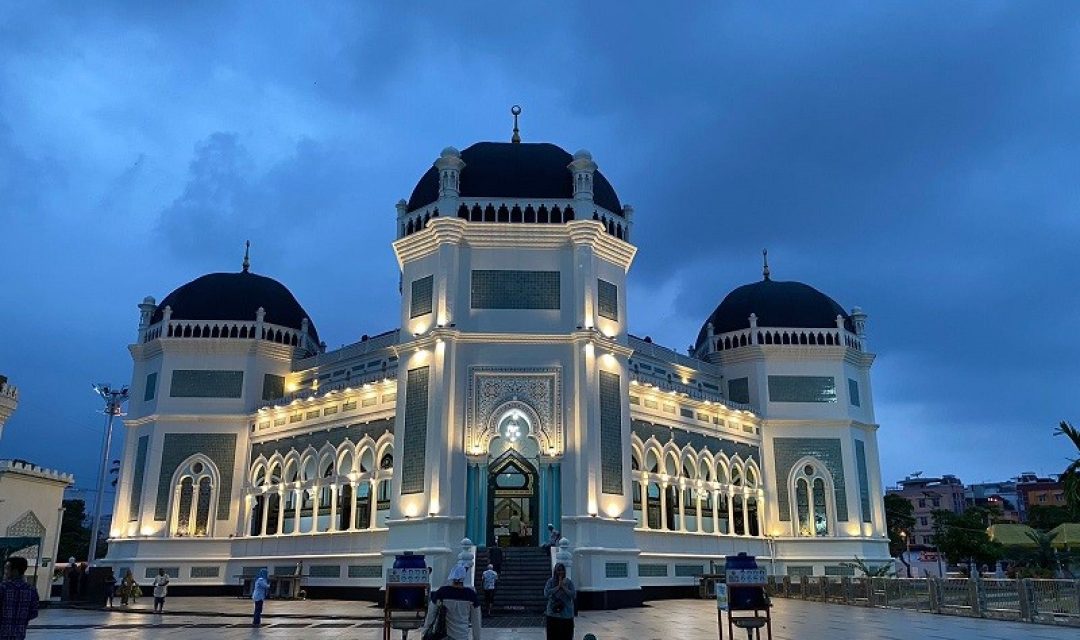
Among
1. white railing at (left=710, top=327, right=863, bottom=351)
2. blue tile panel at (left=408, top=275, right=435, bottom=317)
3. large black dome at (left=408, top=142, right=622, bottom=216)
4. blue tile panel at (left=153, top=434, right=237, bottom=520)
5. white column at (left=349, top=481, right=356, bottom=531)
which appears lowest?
white column at (left=349, top=481, right=356, bottom=531)

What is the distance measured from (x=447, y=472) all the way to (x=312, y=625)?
21.0ft

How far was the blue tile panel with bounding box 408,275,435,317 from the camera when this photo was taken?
26.0 m

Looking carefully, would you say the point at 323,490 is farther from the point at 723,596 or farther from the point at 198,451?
the point at 723,596

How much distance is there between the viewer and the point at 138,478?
1288 inches

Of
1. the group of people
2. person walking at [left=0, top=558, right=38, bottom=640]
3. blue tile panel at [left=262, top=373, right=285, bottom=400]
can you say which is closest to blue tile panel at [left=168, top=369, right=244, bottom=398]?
blue tile panel at [left=262, top=373, right=285, bottom=400]

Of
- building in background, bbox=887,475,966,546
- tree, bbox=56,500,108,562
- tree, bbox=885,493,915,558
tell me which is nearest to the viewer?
tree, bbox=885,493,915,558

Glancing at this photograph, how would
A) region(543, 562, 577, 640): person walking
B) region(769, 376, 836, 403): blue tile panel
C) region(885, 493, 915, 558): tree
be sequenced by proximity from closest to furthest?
region(543, 562, 577, 640): person walking → region(769, 376, 836, 403): blue tile panel → region(885, 493, 915, 558): tree

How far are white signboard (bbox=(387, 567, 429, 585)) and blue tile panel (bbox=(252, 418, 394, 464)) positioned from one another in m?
15.3

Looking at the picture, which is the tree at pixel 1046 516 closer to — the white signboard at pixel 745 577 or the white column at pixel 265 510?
the white column at pixel 265 510

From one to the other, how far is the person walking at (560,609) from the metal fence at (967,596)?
12.6 meters

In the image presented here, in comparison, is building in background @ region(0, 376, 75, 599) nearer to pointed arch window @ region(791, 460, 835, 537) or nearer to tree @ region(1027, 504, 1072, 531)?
pointed arch window @ region(791, 460, 835, 537)

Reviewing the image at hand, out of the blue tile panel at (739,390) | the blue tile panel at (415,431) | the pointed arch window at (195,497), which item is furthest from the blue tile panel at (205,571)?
the blue tile panel at (739,390)

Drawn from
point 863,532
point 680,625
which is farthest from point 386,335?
point 863,532

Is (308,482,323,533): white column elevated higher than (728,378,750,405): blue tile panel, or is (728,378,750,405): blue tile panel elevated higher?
(728,378,750,405): blue tile panel
